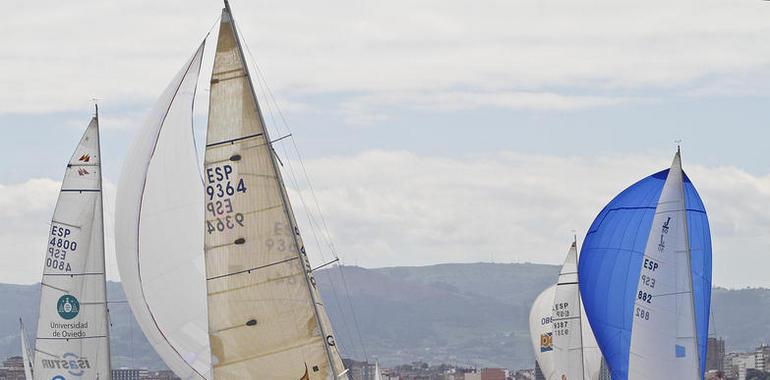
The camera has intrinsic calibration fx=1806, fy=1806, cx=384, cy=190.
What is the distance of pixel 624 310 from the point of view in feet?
99.9

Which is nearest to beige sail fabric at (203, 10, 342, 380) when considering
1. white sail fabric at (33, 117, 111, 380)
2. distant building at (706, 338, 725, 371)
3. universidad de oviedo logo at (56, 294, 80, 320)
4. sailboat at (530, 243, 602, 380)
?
white sail fabric at (33, 117, 111, 380)

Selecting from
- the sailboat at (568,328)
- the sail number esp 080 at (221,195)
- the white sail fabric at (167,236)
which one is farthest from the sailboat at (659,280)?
the sail number esp 080 at (221,195)

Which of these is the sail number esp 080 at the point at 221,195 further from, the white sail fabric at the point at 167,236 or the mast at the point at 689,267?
the mast at the point at 689,267

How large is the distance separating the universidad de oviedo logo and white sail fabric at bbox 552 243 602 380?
13.8 m

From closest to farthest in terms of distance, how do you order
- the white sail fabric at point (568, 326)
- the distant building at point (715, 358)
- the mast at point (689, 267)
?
the mast at point (689, 267)
the white sail fabric at point (568, 326)
the distant building at point (715, 358)

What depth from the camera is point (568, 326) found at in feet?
137

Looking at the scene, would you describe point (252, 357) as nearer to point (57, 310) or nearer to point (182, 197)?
point (182, 197)

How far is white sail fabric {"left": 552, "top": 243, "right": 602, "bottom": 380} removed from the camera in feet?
135

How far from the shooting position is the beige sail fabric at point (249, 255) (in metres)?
19.3

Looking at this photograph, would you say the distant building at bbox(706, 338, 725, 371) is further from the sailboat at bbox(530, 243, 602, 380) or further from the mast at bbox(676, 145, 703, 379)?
the mast at bbox(676, 145, 703, 379)

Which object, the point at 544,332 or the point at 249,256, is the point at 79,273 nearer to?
the point at 249,256

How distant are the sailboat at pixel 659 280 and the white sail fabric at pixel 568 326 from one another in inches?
409

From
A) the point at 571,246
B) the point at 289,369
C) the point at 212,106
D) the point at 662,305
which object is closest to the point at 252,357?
the point at 289,369

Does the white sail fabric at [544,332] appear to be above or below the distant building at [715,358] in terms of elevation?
below
